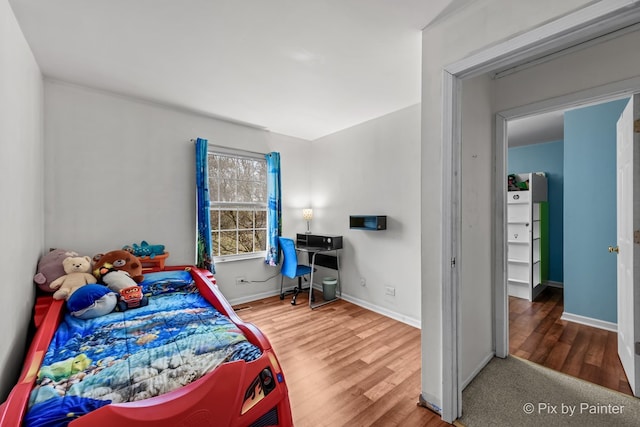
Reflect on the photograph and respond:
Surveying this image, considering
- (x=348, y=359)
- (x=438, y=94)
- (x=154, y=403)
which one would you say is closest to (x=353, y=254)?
(x=348, y=359)

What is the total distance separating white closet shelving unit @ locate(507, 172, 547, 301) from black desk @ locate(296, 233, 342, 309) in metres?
2.46

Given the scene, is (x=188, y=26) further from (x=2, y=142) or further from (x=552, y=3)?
(x=552, y=3)

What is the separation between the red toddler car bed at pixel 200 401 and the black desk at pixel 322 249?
2035 mm

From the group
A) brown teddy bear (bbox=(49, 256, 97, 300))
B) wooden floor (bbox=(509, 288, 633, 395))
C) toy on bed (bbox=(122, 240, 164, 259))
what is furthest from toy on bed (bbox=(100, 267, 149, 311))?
wooden floor (bbox=(509, 288, 633, 395))

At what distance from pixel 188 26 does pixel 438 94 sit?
1.66m

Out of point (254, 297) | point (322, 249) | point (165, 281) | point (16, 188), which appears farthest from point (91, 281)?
point (322, 249)

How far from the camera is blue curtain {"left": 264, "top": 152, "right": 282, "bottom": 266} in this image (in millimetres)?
3752

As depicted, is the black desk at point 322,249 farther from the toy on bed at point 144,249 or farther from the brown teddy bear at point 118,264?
the brown teddy bear at point 118,264

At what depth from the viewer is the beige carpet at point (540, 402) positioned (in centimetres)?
156

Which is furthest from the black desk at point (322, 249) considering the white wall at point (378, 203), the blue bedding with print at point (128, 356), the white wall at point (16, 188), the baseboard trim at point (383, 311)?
the white wall at point (16, 188)

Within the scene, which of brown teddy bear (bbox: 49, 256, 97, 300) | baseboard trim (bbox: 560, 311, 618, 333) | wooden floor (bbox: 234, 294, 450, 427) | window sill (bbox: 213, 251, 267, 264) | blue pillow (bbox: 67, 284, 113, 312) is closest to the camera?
wooden floor (bbox: 234, 294, 450, 427)

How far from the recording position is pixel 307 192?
14.1 feet

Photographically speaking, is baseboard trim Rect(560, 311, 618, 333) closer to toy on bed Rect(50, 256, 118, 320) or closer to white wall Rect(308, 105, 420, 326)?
white wall Rect(308, 105, 420, 326)

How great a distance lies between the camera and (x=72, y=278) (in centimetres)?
206
